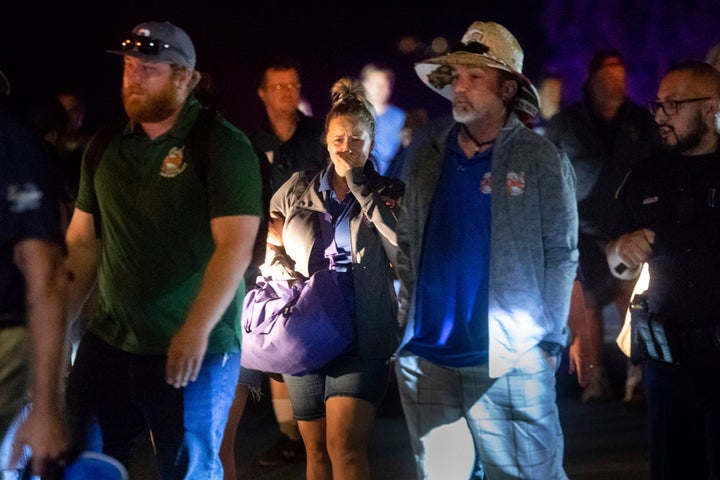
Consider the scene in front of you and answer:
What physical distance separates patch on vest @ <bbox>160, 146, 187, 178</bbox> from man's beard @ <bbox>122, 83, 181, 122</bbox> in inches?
6.8

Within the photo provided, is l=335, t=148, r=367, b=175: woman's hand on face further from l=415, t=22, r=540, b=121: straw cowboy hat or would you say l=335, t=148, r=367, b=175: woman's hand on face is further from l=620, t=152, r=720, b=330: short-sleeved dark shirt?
l=620, t=152, r=720, b=330: short-sleeved dark shirt

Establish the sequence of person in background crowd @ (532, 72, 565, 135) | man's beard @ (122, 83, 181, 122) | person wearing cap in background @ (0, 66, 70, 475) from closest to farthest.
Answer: person wearing cap in background @ (0, 66, 70, 475) → man's beard @ (122, 83, 181, 122) → person in background crowd @ (532, 72, 565, 135)

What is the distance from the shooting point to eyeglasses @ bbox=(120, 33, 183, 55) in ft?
12.6

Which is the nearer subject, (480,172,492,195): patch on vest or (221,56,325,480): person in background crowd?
(480,172,492,195): patch on vest

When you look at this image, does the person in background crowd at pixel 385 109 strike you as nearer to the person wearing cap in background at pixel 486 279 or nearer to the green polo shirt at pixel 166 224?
the person wearing cap in background at pixel 486 279

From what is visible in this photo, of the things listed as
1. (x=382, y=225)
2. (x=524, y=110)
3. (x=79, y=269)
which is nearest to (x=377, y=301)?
(x=382, y=225)

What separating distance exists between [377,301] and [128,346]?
53.1 inches

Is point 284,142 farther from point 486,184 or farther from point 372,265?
point 486,184

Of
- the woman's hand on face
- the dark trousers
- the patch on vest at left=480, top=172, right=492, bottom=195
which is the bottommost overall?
the dark trousers

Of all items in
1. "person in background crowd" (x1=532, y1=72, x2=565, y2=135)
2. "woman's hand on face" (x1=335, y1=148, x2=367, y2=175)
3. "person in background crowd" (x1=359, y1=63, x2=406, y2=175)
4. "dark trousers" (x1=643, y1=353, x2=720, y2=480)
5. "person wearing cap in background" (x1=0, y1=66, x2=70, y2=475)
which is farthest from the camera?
"person in background crowd" (x1=532, y1=72, x2=565, y2=135)

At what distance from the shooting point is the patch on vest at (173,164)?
373 cm

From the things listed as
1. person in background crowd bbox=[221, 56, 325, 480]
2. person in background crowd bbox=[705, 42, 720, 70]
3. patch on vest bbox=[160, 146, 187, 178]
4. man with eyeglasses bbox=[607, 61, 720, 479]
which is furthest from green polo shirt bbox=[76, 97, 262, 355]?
person in background crowd bbox=[705, 42, 720, 70]

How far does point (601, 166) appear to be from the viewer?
7.60 metres

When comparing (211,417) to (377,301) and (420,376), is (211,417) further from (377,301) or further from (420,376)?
(377,301)
